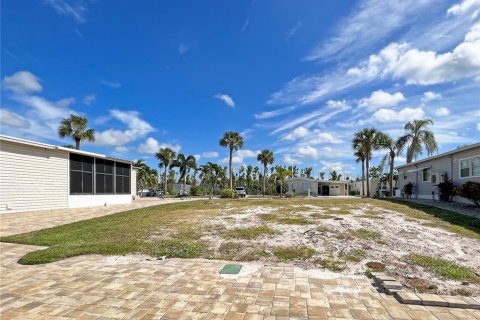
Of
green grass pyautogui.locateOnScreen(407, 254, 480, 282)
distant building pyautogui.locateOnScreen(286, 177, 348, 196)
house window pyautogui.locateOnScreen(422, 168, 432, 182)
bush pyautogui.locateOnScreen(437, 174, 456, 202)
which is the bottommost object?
distant building pyautogui.locateOnScreen(286, 177, 348, 196)

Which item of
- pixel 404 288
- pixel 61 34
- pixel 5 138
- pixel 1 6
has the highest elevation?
pixel 61 34

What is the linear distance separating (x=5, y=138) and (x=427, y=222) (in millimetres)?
17445

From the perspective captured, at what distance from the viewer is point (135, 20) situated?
1219cm

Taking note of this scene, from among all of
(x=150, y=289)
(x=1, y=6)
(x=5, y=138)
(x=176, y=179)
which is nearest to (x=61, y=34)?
(x=1, y=6)

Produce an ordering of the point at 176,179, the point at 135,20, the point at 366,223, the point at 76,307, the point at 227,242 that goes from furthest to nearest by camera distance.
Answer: the point at 176,179 → the point at 135,20 → the point at 366,223 → the point at 227,242 → the point at 76,307

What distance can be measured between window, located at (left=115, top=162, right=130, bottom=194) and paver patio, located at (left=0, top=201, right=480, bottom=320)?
16.2 metres

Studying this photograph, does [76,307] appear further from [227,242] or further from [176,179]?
[176,179]

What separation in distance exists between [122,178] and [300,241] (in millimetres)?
18125

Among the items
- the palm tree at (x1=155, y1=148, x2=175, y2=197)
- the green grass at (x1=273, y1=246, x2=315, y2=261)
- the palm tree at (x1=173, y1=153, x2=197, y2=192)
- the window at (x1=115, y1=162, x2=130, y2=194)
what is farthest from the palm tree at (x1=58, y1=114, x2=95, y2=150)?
the green grass at (x1=273, y1=246, x2=315, y2=261)

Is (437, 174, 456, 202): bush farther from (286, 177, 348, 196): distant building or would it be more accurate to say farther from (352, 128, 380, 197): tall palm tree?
(286, 177, 348, 196): distant building

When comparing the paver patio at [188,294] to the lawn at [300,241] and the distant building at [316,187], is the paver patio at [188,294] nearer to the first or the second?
the lawn at [300,241]

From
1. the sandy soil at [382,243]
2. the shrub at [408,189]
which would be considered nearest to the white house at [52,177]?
the sandy soil at [382,243]

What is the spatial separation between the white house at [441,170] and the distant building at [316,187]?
20.7m

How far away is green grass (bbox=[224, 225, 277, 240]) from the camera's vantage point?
25.3 ft
